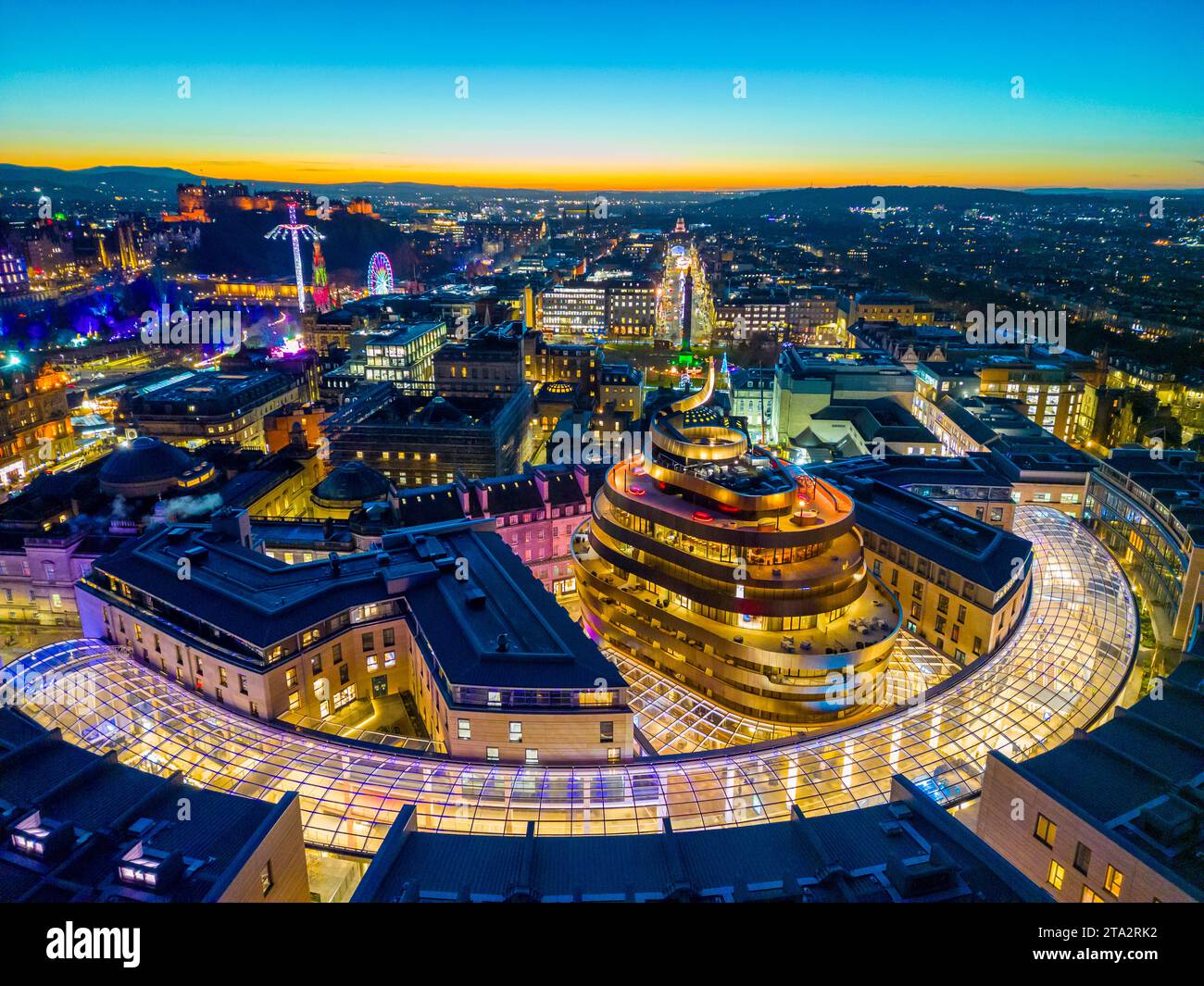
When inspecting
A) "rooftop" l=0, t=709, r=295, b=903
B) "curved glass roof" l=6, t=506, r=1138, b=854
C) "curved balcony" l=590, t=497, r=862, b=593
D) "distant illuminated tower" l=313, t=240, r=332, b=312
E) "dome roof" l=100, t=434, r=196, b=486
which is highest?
"distant illuminated tower" l=313, t=240, r=332, b=312

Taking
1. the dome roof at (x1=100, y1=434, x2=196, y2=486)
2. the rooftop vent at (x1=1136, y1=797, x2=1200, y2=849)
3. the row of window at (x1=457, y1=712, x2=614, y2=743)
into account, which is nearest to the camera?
Answer: the rooftop vent at (x1=1136, y1=797, x2=1200, y2=849)

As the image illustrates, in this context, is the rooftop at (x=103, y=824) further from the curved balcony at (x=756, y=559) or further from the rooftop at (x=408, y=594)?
the curved balcony at (x=756, y=559)

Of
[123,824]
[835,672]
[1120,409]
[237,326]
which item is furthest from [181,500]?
[1120,409]

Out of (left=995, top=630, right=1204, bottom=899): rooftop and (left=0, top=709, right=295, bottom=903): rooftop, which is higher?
(left=0, top=709, right=295, bottom=903): rooftop

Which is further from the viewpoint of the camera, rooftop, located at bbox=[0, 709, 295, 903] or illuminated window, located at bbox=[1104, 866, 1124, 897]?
illuminated window, located at bbox=[1104, 866, 1124, 897]

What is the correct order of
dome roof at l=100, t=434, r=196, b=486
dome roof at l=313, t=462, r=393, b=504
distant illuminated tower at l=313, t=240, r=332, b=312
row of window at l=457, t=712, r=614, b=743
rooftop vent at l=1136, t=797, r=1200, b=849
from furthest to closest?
distant illuminated tower at l=313, t=240, r=332, b=312 → dome roof at l=100, t=434, r=196, b=486 → dome roof at l=313, t=462, r=393, b=504 → row of window at l=457, t=712, r=614, b=743 → rooftop vent at l=1136, t=797, r=1200, b=849

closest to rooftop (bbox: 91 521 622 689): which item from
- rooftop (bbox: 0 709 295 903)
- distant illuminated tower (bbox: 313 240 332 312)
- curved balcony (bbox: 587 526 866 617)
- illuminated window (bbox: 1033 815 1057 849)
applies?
curved balcony (bbox: 587 526 866 617)

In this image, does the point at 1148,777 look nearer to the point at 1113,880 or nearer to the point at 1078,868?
the point at 1078,868

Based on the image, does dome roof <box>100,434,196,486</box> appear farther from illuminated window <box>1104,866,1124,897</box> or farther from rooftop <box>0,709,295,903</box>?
illuminated window <box>1104,866,1124,897</box>

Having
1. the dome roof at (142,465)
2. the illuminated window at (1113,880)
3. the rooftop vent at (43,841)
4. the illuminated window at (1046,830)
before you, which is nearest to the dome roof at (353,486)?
the dome roof at (142,465)
